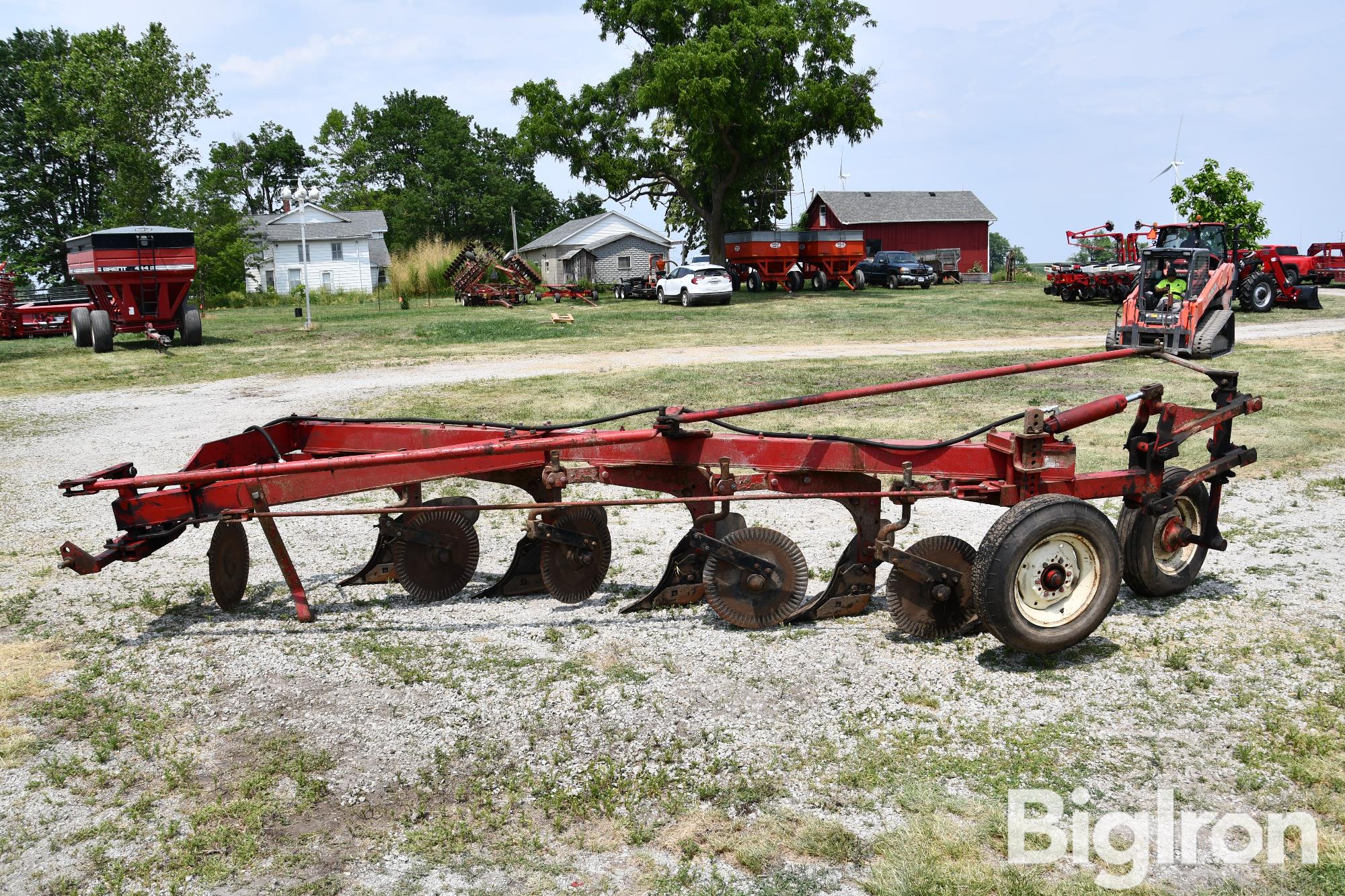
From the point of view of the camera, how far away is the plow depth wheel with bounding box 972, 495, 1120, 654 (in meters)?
4.43

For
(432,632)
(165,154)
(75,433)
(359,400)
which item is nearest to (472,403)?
(359,400)

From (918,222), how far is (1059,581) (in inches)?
2145

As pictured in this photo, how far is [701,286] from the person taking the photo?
33750mm

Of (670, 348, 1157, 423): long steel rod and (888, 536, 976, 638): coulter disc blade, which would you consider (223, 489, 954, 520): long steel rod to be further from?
(670, 348, 1157, 423): long steel rod

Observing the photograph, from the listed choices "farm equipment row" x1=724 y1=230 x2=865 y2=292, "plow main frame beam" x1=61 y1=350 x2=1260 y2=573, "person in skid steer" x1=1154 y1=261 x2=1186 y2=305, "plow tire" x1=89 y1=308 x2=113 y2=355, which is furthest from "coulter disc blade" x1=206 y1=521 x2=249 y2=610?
"farm equipment row" x1=724 y1=230 x2=865 y2=292

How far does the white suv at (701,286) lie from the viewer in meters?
33.8

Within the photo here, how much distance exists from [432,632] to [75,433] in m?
8.68

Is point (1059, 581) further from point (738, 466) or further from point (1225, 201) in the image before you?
point (1225, 201)

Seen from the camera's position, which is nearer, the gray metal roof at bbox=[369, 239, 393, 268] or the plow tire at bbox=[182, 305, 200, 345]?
the plow tire at bbox=[182, 305, 200, 345]

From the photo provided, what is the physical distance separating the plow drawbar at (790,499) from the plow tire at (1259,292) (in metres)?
23.6

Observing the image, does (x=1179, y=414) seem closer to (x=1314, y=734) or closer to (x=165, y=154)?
(x=1314, y=734)

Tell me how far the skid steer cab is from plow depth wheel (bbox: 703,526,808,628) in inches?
572

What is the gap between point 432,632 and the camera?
17.4 feet

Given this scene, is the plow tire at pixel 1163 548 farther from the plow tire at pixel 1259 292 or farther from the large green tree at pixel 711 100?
the large green tree at pixel 711 100
